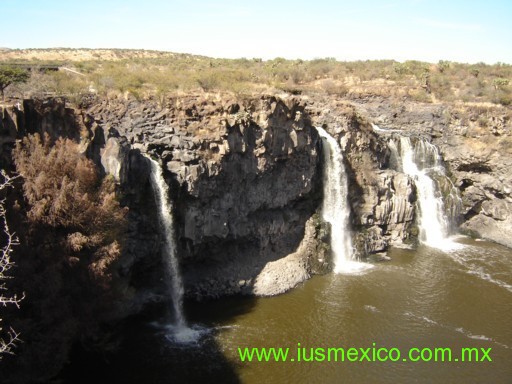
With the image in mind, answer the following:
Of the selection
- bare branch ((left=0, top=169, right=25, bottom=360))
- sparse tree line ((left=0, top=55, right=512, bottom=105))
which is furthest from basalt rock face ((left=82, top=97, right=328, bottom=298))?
bare branch ((left=0, top=169, right=25, bottom=360))

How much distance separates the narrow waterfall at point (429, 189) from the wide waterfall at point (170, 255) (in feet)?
62.5

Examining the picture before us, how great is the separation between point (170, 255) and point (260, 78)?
25.4m

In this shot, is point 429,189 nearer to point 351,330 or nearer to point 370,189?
point 370,189

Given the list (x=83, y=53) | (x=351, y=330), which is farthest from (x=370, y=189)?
(x=83, y=53)

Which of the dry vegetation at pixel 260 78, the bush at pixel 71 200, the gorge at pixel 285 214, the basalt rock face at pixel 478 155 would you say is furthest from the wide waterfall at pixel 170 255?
the basalt rock face at pixel 478 155

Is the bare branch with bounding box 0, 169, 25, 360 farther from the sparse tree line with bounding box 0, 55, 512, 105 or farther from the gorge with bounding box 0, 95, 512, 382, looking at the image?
the sparse tree line with bounding box 0, 55, 512, 105

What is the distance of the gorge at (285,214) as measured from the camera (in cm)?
1966

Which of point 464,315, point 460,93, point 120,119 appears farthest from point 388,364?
point 460,93

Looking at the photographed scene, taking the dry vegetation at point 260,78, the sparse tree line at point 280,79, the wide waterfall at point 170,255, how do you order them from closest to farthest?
the wide waterfall at point 170,255 → the sparse tree line at point 280,79 → the dry vegetation at point 260,78

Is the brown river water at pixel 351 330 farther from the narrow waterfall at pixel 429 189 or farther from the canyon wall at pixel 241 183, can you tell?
the narrow waterfall at pixel 429 189

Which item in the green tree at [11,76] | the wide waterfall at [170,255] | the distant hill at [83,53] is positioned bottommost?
the wide waterfall at [170,255]

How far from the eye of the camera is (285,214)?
26.5 meters

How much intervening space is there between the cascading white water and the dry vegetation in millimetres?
7143

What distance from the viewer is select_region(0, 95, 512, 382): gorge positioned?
774 inches
